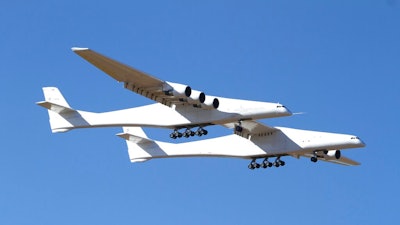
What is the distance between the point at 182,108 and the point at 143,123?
351 centimetres

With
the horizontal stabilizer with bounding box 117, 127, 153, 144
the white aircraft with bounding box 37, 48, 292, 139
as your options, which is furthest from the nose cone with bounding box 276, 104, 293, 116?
the horizontal stabilizer with bounding box 117, 127, 153, 144

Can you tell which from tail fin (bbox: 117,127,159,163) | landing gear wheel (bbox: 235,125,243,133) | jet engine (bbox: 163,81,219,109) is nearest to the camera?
jet engine (bbox: 163,81,219,109)

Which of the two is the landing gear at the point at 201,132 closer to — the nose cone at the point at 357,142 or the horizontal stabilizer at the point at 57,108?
the nose cone at the point at 357,142

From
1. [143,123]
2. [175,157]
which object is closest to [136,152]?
[175,157]

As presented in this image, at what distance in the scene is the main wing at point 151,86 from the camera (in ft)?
270

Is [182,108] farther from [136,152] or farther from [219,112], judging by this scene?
[136,152]

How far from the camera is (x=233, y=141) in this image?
9312 cm

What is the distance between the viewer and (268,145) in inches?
3607

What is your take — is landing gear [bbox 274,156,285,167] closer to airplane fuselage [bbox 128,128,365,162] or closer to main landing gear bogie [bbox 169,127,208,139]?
airplane fuselage [bbox 128,128,365,162]

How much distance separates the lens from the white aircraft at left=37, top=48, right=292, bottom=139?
82938 millimetres

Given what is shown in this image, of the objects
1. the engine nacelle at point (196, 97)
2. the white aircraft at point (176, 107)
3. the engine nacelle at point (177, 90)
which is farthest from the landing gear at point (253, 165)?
the engine nacelle at point (177, 90)

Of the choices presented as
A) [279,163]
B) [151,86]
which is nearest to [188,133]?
[151,86]

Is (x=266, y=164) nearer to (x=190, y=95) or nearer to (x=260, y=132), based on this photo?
(x=260, y=132)

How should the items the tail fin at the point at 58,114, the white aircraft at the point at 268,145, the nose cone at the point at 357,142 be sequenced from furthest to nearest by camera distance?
1. the tail fin at the point at 58,114
2. the white aircraft at the point at 268,145
3. the nose cone at the point at 357,142
